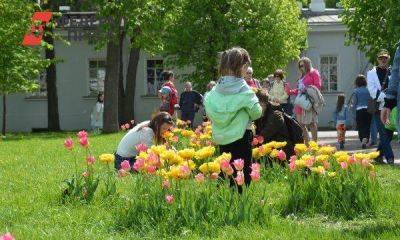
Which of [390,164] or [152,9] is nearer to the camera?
[390,164]

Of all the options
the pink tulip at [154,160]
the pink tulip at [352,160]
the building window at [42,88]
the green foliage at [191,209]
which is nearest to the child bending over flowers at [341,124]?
the pink tulip at [352,160]

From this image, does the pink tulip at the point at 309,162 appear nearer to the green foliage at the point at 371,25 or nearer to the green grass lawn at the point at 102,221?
the green grass lawn at the point at 102,221

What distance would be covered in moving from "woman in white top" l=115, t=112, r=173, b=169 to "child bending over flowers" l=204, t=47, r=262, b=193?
248 cm

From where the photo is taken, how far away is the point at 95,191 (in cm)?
915

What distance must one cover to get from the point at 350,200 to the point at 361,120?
39.2ft

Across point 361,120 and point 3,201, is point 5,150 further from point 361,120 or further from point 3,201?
point 3,201

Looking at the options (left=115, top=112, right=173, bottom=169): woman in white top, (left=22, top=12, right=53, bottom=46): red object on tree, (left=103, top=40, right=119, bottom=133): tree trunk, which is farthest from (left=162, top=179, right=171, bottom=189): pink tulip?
(left=22, top=12, right=53, bottom=46): red object on tree

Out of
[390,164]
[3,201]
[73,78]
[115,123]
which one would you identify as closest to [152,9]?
[115,123]

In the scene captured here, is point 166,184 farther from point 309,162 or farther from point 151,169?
point 309,162

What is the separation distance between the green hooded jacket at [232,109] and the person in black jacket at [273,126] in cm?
267

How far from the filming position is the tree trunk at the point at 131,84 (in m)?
38.7

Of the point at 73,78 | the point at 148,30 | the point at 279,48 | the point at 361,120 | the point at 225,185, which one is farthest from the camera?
the point at 73,78

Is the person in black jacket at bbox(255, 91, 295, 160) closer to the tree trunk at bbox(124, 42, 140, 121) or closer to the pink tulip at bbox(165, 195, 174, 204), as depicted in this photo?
the pink tulip at bbox(165, 195, 174, 204)

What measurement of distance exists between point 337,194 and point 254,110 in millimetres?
1134
